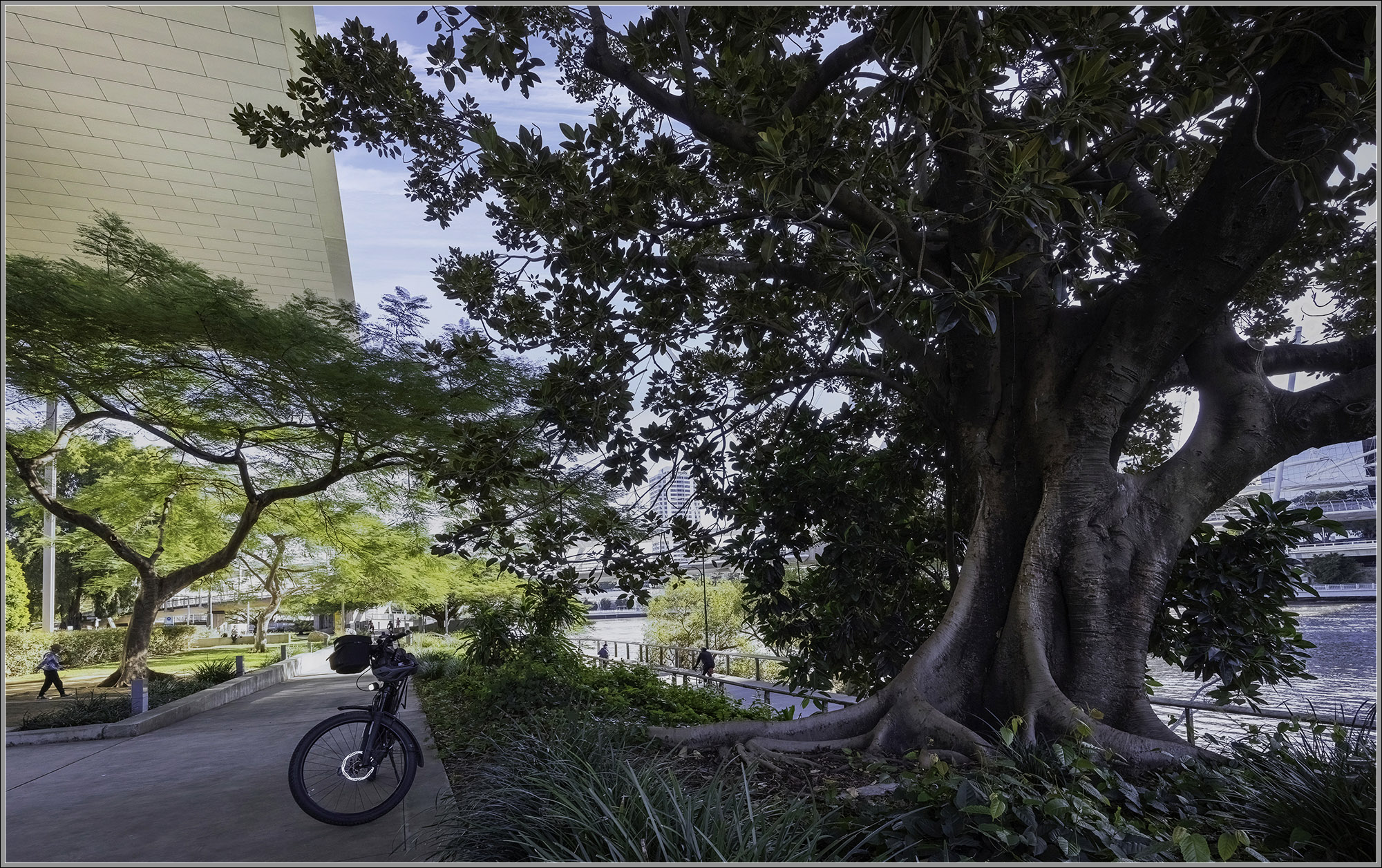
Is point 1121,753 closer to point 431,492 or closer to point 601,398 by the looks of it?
point 601,398

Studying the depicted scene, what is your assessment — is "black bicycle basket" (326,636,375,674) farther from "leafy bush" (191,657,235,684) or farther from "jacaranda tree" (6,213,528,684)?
"leafy bush" (191,657,235,684)

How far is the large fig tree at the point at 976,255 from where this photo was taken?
3.17m

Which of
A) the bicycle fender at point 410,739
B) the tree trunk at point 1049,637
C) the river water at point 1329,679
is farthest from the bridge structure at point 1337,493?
the bicycle fender at point 410,739

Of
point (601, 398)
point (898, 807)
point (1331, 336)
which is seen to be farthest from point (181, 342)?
point (1331, 336)

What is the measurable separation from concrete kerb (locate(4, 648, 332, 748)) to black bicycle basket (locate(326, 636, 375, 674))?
1.86 meters

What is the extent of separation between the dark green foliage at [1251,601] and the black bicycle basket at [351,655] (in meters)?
5.00

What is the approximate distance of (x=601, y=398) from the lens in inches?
192

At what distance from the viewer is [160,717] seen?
9.81 metres

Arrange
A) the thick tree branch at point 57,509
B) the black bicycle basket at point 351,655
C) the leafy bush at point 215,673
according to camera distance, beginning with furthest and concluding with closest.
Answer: the leafy bush at point 215,673 < the thick tree branch at point 57,509 < the black bicycle basket at point 351,655

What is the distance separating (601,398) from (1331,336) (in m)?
6.21

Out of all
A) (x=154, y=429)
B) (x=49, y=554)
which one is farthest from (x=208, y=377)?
(x=49, y=554)

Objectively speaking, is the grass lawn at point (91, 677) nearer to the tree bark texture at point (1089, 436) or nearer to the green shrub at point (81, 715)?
the green shrub at point (81, 715)

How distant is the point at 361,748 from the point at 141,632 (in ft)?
37.0

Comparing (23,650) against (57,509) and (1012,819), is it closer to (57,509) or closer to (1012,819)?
(57,509)
